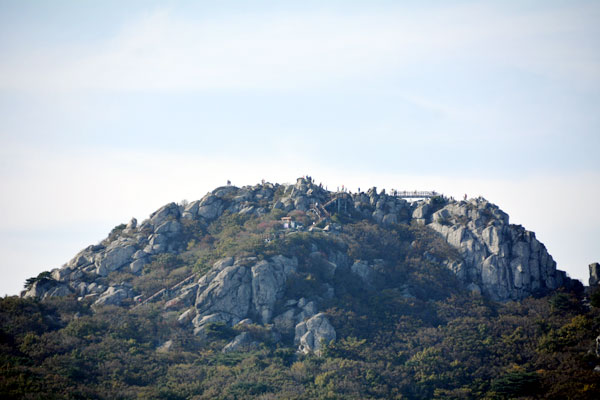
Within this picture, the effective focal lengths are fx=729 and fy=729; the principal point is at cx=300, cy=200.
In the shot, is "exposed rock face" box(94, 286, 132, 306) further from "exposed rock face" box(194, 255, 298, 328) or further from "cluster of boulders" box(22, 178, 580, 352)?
"exposed rock face" box(194, 255, 298, 328)

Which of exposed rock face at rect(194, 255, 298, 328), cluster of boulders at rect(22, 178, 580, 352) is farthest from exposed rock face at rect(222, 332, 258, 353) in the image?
exposed rock face at rect(194, 255, 298, 328)

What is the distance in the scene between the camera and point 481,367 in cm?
8850

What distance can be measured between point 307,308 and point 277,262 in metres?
8.47

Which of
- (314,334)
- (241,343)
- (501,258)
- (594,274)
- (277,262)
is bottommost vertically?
(241,343)

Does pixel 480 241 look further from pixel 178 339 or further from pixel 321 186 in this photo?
pixel 178 339

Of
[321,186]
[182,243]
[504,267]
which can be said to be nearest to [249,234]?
[182,243]

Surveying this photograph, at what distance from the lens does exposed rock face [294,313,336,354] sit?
297ft

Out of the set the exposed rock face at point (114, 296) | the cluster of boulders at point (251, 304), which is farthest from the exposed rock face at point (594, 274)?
the exposed rock face at point (114, 296)

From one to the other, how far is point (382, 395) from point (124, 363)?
30.0 meters

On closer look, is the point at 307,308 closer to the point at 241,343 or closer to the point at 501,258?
the point at 241,343

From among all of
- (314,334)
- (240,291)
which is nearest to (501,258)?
(314,334)

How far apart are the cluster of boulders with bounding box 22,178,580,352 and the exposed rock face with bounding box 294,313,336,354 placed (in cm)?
13

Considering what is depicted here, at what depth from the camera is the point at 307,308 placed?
95500 mm

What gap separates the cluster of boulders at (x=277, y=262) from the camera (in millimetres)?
94812
